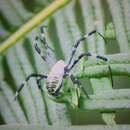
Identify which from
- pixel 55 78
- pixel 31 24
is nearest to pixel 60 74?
pixel 55 78

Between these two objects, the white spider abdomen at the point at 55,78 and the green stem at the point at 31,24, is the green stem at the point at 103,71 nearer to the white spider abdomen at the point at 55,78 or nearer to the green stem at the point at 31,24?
the white spider abdomen at the point at 55,78

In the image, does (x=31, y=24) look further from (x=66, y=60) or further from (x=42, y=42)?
(x=66, y=60)

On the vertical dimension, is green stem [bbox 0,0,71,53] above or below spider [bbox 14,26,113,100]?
above

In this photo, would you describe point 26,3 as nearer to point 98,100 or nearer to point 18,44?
point 18,44

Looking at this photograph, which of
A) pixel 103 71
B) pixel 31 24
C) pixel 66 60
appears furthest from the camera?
pixel 31 24

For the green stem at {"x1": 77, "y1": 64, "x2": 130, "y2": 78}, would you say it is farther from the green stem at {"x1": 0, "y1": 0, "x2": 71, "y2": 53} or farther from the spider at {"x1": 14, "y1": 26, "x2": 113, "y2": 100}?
the green stem at {"x1": 0, "y1": 0, "x2": 71, "y2": 53}

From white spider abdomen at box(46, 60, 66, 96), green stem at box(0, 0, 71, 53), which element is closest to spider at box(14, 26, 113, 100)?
white spider abdomen at box(46, 60, 66, 96)

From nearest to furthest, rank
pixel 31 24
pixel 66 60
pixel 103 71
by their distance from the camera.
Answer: pixel 103 71 → pixel 66 60 → pixel 31 24
